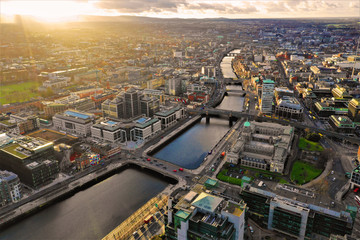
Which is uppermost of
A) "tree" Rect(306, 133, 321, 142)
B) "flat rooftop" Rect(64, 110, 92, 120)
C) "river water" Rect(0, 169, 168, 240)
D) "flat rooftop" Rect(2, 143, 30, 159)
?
"flat rooftop" Rect(2, 143, 30, 159)

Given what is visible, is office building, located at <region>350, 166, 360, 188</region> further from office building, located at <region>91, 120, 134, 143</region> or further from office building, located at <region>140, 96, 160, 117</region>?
office building, located at <region>140, 96, 160, 117</region>

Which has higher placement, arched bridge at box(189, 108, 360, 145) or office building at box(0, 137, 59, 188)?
office building at box(0, 137, 59, 188)

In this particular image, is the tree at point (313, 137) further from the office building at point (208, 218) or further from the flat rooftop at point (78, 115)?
the flat rooftop at point (78, 115)

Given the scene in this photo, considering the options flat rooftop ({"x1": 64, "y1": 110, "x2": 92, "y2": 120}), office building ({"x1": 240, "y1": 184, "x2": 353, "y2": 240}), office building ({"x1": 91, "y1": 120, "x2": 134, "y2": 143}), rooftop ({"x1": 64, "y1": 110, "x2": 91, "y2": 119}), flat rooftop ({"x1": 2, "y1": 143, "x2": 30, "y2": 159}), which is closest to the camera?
office building ({"x1": 240, "y1": 184, "x2": 353, "y2": 240})

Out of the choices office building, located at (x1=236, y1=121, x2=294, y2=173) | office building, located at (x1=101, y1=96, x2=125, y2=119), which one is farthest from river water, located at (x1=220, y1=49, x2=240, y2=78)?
office building, located at (x1=101, y1=96, x2=125, y2=119)

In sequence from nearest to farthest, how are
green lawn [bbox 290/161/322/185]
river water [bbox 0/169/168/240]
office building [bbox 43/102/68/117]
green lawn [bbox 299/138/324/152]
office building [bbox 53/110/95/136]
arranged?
river water [bbox 0/169/168/240] < green lawn [bbox 290/161/322/185] < green lawn [bbox 299/138/324/152] < office building [bbox 53/110/95/136] < office building [bbox 43/102/68/117]

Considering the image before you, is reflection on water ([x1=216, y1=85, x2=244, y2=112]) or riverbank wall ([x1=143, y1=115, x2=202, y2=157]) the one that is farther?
reflection on water ([x1=216, y1=85, x2=244, y2=112])

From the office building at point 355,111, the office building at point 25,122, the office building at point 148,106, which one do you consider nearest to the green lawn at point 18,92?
the office building at point 25,122
